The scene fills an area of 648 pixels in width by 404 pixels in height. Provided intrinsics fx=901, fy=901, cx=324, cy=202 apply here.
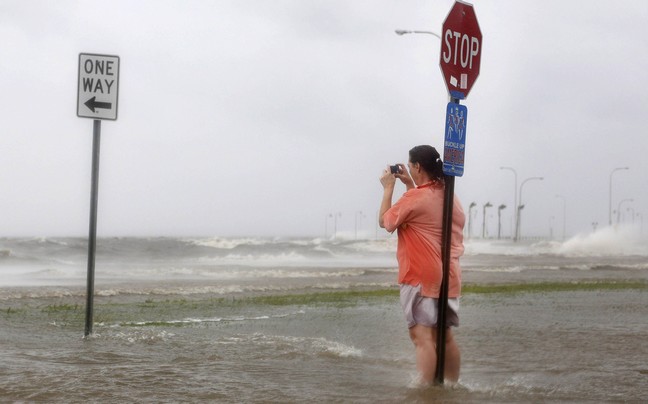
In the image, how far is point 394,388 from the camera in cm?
718

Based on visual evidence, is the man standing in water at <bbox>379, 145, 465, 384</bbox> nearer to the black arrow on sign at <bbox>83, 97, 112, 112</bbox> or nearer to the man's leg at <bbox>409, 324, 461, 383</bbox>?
the man's leg at <bbox>409, 324, 461, 383</bbox>

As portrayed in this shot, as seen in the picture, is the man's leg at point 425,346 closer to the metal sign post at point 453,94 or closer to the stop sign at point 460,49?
the metal sign post at point 453,94

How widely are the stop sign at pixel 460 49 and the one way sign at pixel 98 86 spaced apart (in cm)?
435

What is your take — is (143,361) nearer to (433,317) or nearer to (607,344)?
(433,317)

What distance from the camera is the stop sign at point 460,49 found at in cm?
679

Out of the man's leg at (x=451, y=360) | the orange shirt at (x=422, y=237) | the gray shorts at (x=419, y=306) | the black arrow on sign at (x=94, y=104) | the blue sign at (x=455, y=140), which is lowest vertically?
the man's leg at (x=451, y=360)

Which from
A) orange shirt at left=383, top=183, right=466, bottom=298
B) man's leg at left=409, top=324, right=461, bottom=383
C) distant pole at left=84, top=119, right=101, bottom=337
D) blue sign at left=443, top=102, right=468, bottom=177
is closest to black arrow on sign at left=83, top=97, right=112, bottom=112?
distant pole at left=84, top=119, right=101, bottom=337

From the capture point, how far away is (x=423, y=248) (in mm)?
6562

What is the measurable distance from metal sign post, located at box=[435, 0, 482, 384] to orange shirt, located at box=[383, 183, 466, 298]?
0.28 feet

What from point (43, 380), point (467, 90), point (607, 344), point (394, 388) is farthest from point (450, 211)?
point (607, 344)

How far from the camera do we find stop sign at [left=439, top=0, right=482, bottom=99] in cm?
679

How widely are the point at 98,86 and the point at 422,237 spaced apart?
15.6 ft

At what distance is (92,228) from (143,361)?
212 cm

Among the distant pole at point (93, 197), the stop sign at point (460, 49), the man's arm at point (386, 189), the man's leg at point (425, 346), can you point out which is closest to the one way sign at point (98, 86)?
the distant pole at point (93, 197)
